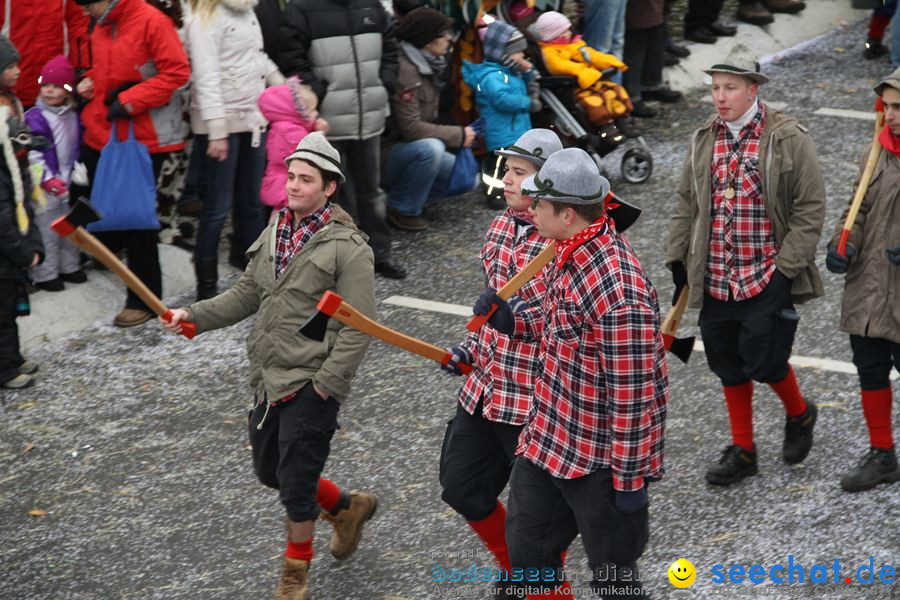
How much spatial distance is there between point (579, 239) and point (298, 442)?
5.27ft

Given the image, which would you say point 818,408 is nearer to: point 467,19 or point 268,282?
point 268,282

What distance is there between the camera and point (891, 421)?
670 cm

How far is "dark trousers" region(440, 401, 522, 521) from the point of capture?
5.41 meters

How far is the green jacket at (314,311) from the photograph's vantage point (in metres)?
5.54

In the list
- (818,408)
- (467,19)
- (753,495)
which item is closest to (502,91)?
(467,19)

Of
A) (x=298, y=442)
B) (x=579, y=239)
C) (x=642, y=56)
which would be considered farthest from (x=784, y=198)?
(x=642, y=56)

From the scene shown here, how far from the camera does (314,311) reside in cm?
561

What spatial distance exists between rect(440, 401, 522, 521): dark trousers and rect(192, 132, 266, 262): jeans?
13.0 ft

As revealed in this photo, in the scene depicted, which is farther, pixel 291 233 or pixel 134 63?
pixel 134 63

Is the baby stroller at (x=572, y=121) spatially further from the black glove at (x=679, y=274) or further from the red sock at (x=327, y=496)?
the red sock at (x=327, y=496)

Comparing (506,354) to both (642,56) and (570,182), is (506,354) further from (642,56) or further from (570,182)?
(642,56)

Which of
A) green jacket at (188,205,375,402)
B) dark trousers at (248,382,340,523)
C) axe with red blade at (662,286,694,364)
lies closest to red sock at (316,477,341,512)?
dark trousers at (248,382,340,523)

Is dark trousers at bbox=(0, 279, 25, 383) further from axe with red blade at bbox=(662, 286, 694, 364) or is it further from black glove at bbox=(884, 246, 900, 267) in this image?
black glove at bbox=(884, 246, 900, 267)

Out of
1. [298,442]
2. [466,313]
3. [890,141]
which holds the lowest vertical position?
[466,313]
